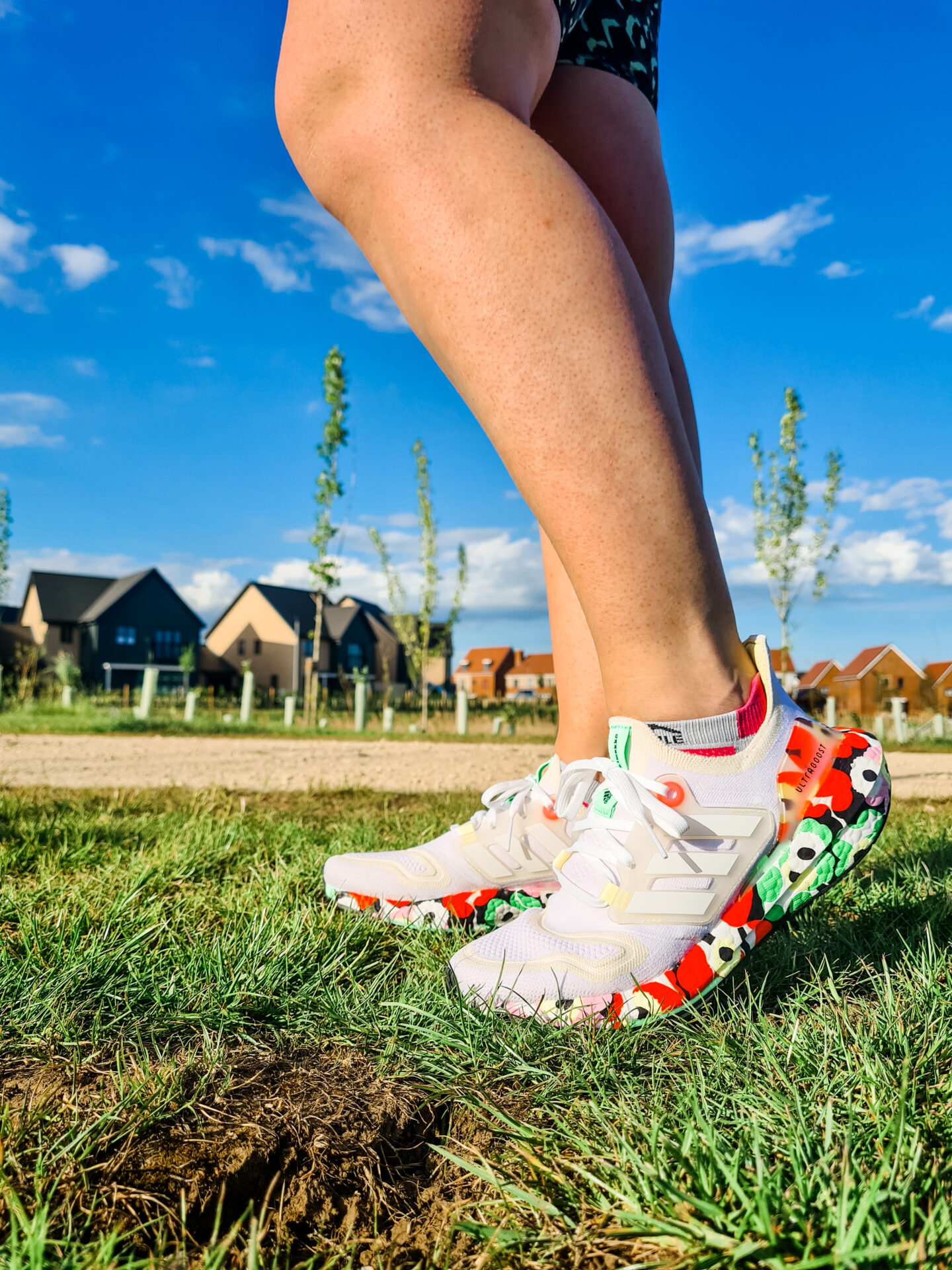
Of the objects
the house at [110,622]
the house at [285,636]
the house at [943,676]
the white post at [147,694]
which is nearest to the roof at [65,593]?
the house at [110,622]

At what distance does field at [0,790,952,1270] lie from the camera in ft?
2.15

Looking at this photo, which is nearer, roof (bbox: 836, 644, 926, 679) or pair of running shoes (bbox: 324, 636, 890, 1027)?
pair of running shoes (bbox: 324, 636, 890, 1027)

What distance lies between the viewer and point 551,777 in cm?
173

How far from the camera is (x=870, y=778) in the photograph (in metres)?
1.30

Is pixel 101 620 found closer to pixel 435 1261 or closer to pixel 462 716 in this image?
pixel 462 716

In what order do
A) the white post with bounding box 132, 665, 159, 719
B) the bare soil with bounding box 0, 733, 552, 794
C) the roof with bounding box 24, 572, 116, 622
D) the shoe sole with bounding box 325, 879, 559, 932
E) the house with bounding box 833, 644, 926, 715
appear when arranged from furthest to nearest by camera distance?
the house with bounding box 833, 644, 926, 715, the roof with bounding box 24, 572, 116, 622, the white post with bounding box 132, 665, 159, 719, the bare soil with bounding box 0, 733, 552, 794, the shoe sole with bounding box 325, 879, 559, 932

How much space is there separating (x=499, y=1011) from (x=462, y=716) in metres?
13.6

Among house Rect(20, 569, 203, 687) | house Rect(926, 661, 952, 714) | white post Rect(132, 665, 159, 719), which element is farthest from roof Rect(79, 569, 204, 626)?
house Rect(926, 661, 952, 714)

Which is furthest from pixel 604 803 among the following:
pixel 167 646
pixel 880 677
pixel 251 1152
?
pixel 880 677

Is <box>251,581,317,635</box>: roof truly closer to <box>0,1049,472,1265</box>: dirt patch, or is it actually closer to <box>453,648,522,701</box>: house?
<box>453,648,522,701</box>: house

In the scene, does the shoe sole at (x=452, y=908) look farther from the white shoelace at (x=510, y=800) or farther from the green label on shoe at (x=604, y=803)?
the green label on shoe at (x=604, y=803)

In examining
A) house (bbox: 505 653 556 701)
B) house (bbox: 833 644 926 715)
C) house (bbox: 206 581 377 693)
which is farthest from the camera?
house (bbox: 505 653 556 701)

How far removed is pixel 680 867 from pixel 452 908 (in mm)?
547

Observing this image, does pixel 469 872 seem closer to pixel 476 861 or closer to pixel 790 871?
pixel 476 861
